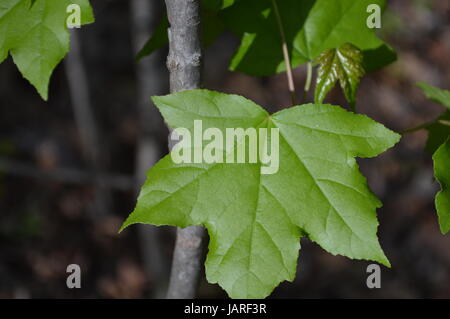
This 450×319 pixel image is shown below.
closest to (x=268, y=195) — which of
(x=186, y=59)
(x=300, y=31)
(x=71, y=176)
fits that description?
(x=186, y=59)

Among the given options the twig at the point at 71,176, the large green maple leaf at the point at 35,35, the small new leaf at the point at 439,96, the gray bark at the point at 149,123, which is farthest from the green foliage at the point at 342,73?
the twig at the point at 71,176

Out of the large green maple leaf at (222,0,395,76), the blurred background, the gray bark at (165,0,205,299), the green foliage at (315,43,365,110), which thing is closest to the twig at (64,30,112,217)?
the blurred background

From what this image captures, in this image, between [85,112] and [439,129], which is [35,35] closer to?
[439,129]

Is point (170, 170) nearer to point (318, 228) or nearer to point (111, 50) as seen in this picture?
point (318, 228)

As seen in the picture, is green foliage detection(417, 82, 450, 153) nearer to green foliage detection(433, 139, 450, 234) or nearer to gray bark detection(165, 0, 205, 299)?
green foliage detection(433, 139, 450, 234)

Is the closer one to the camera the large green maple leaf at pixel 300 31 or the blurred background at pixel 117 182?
the large green maple leaf at pixel 300 31

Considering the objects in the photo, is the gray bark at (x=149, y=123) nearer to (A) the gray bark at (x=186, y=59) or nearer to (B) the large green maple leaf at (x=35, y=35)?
(A) the gray bark at (x=186, y=59)

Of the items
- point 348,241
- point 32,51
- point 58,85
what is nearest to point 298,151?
point 348,241
